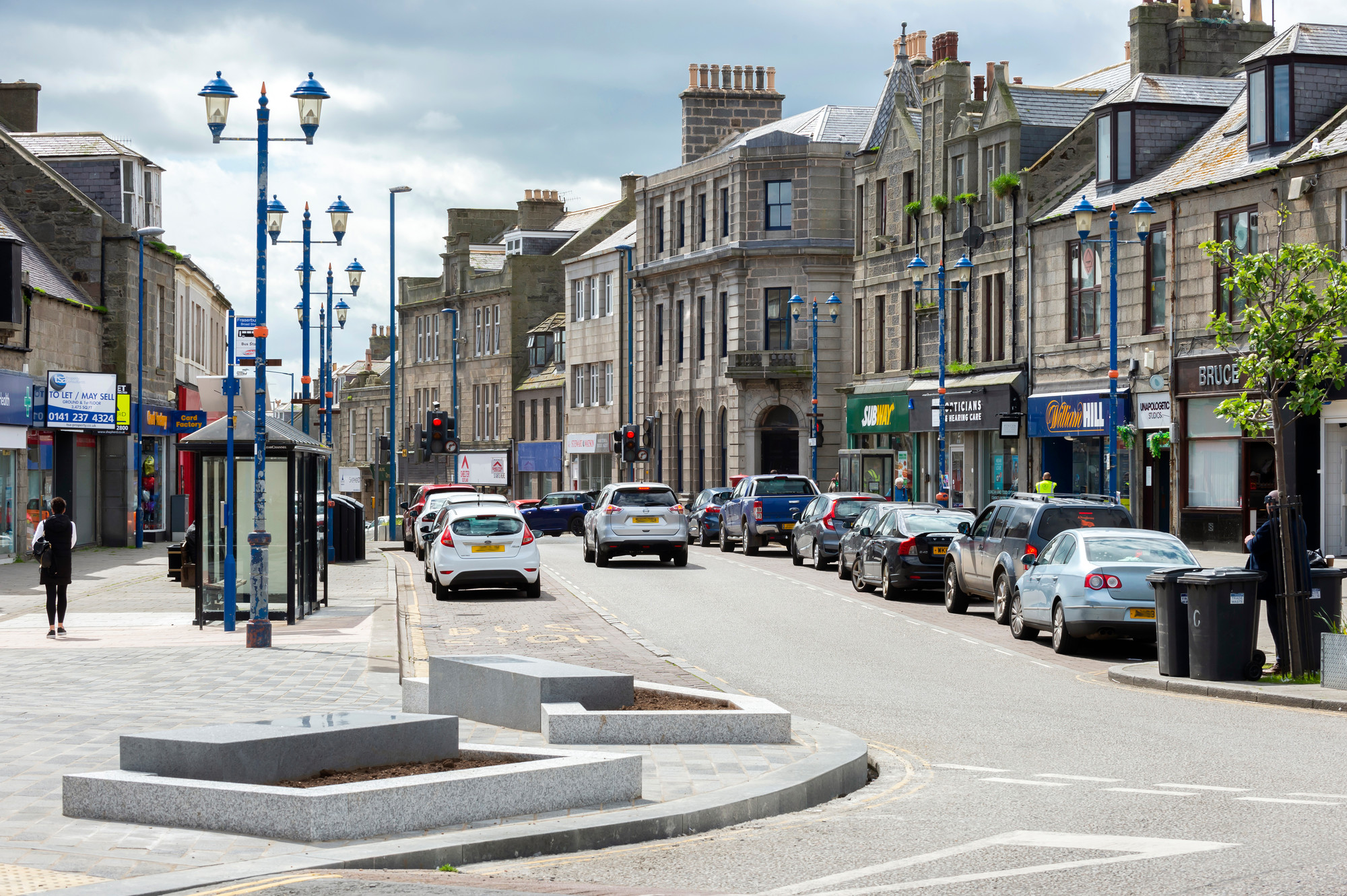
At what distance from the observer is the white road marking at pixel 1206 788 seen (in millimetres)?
9289

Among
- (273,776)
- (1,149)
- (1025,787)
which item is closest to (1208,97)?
(1,149)

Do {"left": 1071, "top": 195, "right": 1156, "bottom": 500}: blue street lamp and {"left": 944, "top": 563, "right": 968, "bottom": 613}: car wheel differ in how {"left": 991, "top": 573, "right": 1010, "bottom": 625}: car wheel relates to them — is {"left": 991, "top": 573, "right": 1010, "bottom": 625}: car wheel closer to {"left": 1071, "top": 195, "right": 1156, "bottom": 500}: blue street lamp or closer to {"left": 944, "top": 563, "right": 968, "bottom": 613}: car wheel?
{"left": 944, "top": 563, "right": 968, "bottom": 613}: car wheel

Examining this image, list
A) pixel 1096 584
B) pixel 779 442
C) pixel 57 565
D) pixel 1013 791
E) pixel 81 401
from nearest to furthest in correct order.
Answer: pixel 1013 791, pixel 1096 584, pixel 57 565, pixel 81 401, pixel 779 442

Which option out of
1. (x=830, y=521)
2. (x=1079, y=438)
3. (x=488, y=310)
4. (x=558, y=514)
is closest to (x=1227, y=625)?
(x=830, y=521)

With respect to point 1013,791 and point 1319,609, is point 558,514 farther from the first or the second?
point 1013,791

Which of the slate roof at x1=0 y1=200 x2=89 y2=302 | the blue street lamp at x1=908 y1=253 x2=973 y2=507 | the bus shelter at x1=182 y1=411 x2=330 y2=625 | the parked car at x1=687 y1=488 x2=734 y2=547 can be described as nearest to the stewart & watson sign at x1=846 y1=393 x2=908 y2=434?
the blue street lamp at x1=908 y1=253 x2=973 y2=507

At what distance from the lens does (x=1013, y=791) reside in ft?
30.7

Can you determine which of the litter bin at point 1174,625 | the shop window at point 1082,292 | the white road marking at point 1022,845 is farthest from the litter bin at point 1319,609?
the shop window at point 1082,292

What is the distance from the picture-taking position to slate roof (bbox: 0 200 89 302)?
3812cm

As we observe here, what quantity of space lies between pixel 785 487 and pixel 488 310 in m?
49.8

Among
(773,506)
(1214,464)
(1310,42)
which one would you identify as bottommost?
(773,506)

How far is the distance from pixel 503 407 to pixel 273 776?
75990 millimetres

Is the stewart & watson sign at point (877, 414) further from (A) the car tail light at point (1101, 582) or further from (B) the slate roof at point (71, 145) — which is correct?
(A) the car tail light at point (1101, 582)

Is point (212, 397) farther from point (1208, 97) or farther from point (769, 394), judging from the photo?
point (769, 394)
